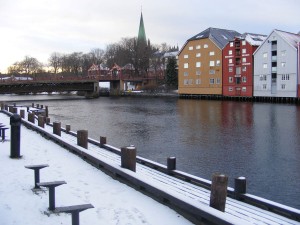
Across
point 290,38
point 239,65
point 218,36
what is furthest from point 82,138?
point 218,36

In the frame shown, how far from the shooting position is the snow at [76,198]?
7117 millimetres

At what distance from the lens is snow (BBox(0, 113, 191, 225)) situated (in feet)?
23.4

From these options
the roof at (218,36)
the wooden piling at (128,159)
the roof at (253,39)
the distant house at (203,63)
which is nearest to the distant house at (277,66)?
the roof at (253,39)

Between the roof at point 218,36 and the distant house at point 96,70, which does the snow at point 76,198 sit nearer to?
the roof at point 218,36

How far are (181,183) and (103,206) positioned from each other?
14.4 feet

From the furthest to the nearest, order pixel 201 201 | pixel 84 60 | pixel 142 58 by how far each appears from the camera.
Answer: pixel 84 60 → pixel 142 58 → pixel 201 201

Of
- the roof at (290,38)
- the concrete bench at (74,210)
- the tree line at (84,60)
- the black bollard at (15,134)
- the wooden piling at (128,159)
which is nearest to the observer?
the concrete bench at (74,210)

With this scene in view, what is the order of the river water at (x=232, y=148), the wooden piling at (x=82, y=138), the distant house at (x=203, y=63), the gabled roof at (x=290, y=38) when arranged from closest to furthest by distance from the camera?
the wooden piling at (x=82, y=138) < the river water at (x=232, y=148) < the gabled roof at (x=290, y=38) < the distant house at (x=203, y=63)

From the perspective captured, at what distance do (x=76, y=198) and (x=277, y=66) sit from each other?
7631cm

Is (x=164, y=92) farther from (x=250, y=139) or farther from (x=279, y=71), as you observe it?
(x=250, y=139)

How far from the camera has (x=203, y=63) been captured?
9475cm

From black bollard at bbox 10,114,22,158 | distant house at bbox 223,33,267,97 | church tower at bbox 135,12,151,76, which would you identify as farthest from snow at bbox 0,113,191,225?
church tower at bbox 135,12,151,76

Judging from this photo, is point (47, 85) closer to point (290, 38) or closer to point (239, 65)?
point (239, 65)

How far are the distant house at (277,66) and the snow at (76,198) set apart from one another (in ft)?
230
